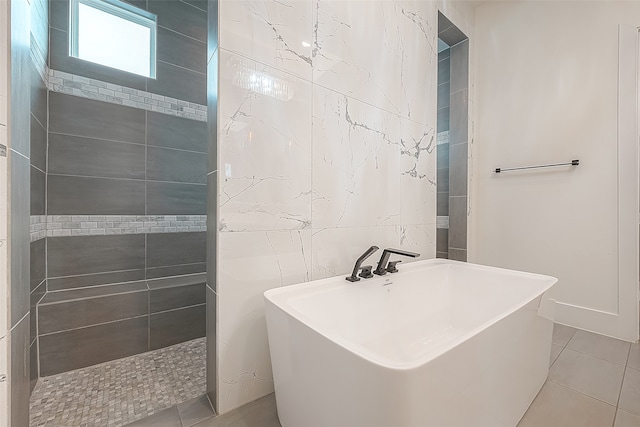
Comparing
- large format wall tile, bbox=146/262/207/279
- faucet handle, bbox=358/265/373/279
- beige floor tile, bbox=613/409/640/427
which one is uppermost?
faucet handle, bbox=358/265/373/279

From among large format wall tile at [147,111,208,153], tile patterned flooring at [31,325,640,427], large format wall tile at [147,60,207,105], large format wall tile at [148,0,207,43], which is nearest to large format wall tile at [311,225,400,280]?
tile patterned flooring at [31,325,640,427]

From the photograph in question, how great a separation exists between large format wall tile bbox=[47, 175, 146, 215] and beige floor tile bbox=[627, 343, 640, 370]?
350cm

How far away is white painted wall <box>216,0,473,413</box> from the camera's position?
1.27 meters

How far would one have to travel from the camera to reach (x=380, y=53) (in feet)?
6.24

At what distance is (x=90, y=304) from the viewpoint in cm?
171

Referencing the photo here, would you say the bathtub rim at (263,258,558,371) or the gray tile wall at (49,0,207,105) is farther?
the gray tile wall at (49,0,207,105)

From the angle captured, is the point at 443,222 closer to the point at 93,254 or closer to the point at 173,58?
the point at 173,58

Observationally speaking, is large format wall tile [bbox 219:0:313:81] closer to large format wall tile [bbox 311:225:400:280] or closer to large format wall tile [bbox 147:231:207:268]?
large format wall tile [bbox 311:225:400:280]

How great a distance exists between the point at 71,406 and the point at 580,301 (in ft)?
11.1

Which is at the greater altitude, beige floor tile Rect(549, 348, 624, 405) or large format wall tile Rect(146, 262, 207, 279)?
large format wall tile Rect(146, 262, 207, 279)

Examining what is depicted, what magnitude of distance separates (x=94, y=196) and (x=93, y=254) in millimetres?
424

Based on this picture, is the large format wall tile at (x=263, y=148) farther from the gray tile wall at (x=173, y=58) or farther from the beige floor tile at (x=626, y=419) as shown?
the beige floor tile at (x=626, y=419)


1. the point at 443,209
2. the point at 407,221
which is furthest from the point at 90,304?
the point at 443,209

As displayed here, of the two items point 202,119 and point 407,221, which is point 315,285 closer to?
point 407,221
